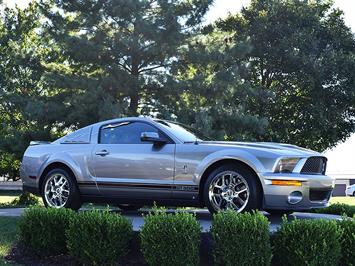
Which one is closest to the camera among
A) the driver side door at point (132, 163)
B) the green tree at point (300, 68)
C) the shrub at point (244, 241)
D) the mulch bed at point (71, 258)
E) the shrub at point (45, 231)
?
the shrub at point (244, 241)

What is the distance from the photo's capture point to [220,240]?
577 cm

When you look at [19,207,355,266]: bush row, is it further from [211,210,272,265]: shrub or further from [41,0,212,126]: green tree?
[41,0,212,126]: green tree

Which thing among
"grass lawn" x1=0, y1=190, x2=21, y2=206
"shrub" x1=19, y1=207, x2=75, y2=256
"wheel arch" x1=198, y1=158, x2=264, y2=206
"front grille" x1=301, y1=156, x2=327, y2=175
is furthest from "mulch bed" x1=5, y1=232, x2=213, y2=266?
"grass lawn" x1=0, y1=190, x2=21, y2=206

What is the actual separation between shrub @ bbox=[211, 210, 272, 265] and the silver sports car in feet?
3.30

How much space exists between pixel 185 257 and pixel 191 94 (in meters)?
14.5

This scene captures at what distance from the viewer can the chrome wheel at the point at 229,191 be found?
6809 millimetres

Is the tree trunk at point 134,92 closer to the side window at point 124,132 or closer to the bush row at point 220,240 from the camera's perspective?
A: the side window at point 124,132

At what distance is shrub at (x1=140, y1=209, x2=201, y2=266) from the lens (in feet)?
18.8

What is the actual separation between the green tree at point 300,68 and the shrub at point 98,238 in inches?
804

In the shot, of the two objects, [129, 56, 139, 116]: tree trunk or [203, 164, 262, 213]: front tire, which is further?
[129, 56, 139, 116]: tree trunk

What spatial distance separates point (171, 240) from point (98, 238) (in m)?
0.88

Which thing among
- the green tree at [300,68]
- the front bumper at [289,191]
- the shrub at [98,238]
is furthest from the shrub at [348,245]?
the green tree at [300,68]

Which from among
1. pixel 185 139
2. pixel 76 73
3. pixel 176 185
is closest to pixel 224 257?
pixel 176 185

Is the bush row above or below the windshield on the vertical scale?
below
